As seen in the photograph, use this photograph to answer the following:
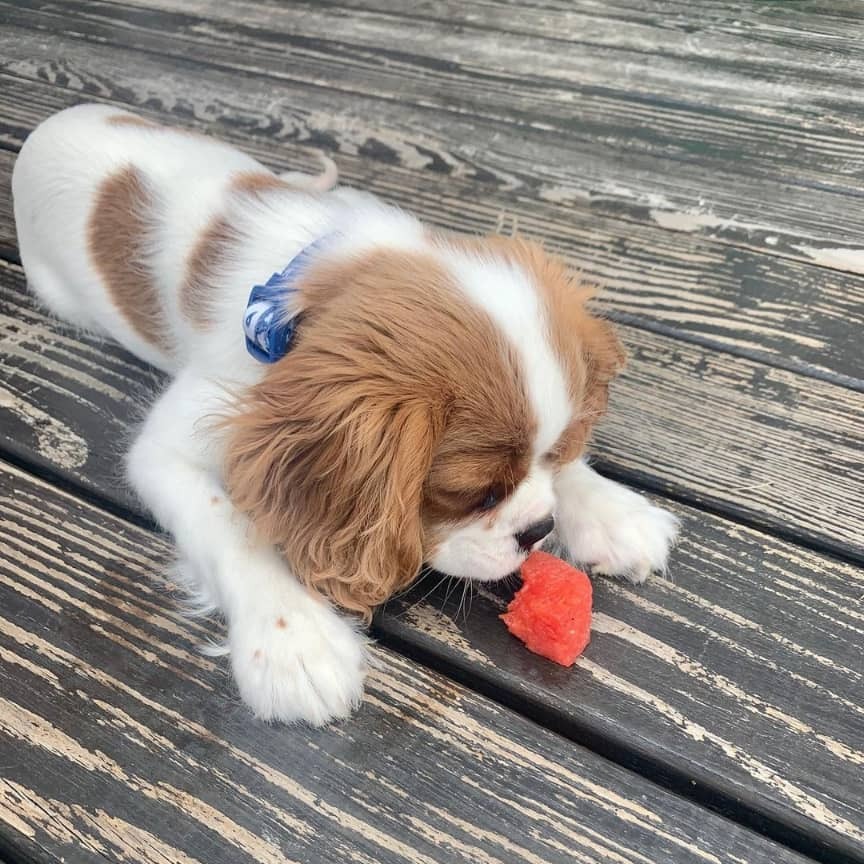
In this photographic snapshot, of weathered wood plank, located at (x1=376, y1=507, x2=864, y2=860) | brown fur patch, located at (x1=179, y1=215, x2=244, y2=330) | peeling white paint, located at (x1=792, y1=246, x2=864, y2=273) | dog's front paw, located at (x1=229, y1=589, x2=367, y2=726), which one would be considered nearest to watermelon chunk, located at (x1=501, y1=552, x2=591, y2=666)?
weathered wood plank, located at (x1=376, y1=507, x2=864, y2=860)

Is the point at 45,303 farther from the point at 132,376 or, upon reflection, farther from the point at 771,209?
the point at 771,209

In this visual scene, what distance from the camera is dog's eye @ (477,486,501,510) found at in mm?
1500

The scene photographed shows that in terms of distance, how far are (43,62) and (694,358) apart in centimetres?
292

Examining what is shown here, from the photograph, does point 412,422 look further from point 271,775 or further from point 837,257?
point 837,257

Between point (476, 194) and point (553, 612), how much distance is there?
5.54 ft

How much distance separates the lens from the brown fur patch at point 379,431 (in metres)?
1.42

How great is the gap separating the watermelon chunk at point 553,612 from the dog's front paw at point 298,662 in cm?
29

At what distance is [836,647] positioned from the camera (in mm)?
1596

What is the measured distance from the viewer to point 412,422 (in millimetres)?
1403

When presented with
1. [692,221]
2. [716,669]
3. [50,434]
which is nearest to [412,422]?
[716,669]

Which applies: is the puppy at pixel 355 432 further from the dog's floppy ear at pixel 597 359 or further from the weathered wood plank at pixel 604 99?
the weathered wood plank at pixel 604 99

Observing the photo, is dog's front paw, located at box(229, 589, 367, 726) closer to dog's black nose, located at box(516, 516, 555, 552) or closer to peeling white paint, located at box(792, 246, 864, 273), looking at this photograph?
dog's black nose, located at box(516, 516, 555, 552)

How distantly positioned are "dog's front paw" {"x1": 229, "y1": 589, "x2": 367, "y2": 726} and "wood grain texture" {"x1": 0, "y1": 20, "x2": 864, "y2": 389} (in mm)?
1274

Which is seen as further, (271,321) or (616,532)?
(616,532)
